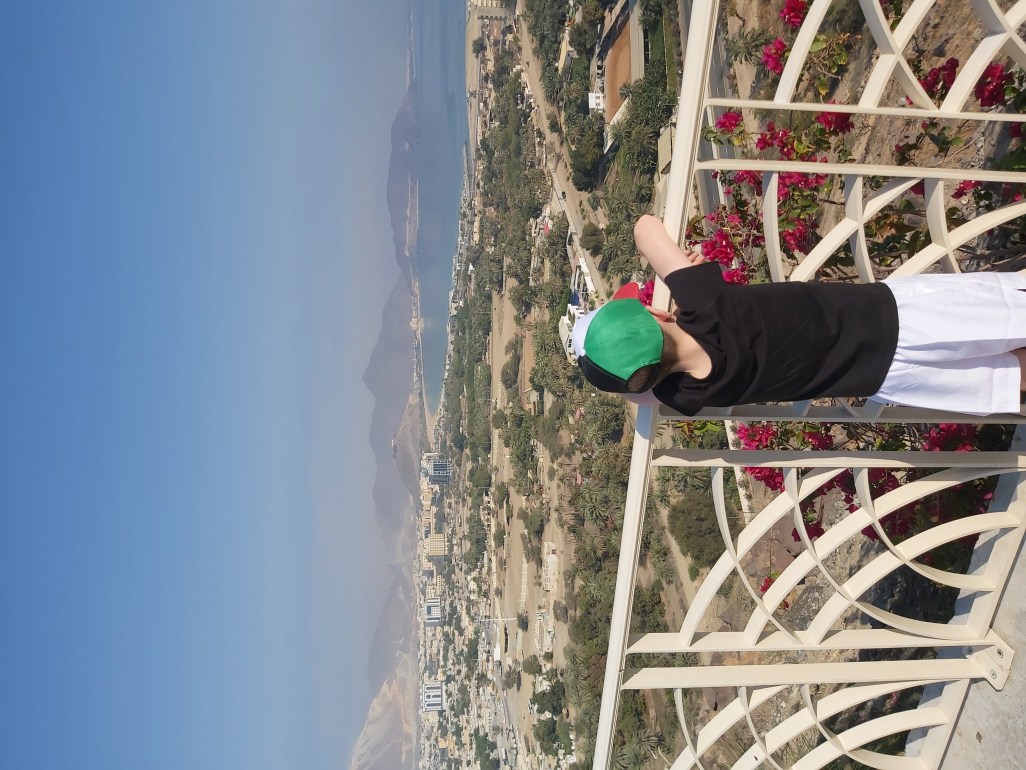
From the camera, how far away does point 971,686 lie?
107 inches

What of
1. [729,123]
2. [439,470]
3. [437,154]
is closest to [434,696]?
[439,470]

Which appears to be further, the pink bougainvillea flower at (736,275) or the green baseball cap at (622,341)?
the pink bougainvillea flower at (736,275)

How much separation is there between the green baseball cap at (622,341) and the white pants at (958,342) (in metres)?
0.83

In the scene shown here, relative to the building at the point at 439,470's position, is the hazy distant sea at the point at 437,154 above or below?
above

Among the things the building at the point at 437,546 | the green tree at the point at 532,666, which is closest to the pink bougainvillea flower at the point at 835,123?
the green tree at the point at 532,666

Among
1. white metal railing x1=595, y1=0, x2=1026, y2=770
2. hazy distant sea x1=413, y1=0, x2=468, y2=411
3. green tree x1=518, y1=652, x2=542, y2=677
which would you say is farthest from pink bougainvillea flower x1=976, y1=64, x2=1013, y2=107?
hazy distant sea x1=413, y1=0, x2=468, y2=411

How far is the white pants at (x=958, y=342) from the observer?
72.8 inches

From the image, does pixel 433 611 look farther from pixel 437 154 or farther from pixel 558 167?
pixel 437 154

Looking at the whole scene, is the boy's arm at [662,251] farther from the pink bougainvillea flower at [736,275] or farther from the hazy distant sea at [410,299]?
the hazy distant sea at [410,299]

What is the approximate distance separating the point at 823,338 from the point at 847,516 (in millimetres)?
956

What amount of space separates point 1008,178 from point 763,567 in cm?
954

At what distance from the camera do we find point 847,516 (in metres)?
2.46

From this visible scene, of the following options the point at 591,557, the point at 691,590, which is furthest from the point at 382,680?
the point at 691,590

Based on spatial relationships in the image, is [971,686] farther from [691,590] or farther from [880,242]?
[691,590]
